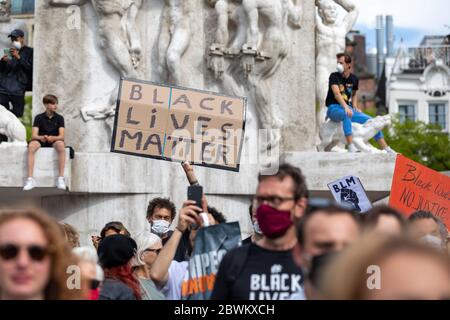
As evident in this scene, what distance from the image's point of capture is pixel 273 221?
18.8 ft

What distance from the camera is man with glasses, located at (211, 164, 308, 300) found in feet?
18.3

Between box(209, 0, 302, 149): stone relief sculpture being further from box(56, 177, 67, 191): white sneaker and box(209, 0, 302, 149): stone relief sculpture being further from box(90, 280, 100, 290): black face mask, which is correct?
box(90, 280, 100, 290): black face mask

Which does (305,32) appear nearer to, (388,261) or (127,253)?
(127,253)

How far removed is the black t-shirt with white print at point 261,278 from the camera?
18.2 feet

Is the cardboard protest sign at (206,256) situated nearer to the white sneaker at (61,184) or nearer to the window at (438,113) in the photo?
the white sneaker at (61,184)

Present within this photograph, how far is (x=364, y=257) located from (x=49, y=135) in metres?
11.1

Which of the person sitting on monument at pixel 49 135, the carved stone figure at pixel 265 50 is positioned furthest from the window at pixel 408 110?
the person sitting on monument at pixel 49 135

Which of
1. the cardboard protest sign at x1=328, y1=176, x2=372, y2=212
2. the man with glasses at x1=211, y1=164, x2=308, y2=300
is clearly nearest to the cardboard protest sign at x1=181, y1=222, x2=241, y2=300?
the man with glasses at x1=211, y1=164, x2=308, y2=300

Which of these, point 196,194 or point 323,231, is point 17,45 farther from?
point 323,231

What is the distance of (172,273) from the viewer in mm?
7098

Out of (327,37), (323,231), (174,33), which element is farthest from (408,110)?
(323,231)

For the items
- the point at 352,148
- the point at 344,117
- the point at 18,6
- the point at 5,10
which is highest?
the point at 18,6

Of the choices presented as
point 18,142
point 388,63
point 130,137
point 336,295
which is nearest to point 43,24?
point 18,142

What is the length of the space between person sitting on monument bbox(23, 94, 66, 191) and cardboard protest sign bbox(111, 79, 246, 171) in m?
3.84
